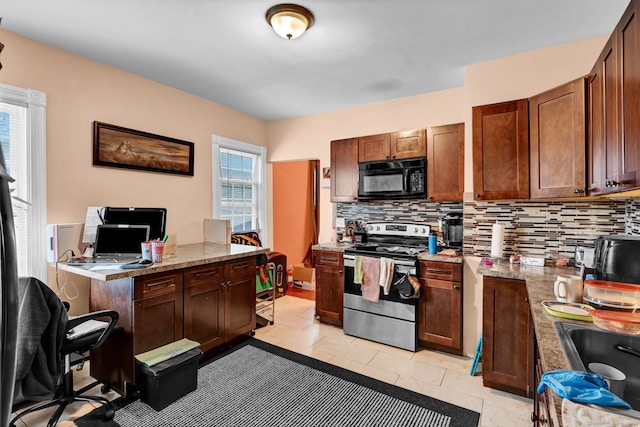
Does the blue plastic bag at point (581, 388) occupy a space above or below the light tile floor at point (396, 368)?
above

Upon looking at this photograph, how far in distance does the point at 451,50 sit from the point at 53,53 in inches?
131

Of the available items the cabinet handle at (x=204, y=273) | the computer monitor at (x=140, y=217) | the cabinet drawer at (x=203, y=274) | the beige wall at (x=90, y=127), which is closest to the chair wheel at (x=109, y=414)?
the cabinet drawer at (x=203, y=274)

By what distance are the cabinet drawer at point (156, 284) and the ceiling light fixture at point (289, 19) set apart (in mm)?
1986

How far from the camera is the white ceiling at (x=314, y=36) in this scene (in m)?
2.06

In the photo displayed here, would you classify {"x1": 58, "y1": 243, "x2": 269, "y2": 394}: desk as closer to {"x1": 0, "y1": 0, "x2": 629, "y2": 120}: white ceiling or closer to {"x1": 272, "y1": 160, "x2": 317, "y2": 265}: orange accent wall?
{"x1": 0, "y1": 0, "x2": 629, "y2": 120}: white ceiling

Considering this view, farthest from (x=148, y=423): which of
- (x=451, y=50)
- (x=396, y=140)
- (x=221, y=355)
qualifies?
(x=451, y=50)

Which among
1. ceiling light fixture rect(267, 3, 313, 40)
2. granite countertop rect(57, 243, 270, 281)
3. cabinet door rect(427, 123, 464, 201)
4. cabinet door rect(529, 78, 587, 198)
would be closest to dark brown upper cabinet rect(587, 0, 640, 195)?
cabinet door rect(529, 78, 587, 198)

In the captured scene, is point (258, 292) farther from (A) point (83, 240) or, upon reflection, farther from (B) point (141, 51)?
(B) point (141, 51)

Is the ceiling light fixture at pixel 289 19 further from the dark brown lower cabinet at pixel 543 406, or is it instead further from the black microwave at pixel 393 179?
the dark brown lower cabinet at pixel 543 406

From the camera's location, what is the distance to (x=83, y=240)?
2666 millimetres

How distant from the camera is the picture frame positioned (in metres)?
2.88

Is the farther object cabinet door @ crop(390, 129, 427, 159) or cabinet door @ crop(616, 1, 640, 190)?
cabinet door @ crop(390, 129, 427, 159)

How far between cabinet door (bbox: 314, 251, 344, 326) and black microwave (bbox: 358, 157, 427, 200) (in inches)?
32.2

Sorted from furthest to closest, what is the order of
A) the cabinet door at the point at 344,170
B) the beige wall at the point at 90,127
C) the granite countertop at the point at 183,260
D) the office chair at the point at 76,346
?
the cabinet door at the point at 344,170 → the beige wall at the point at 90,127 → the granite countertop at the point at 183,260 → the office chair at the point at 76,346
